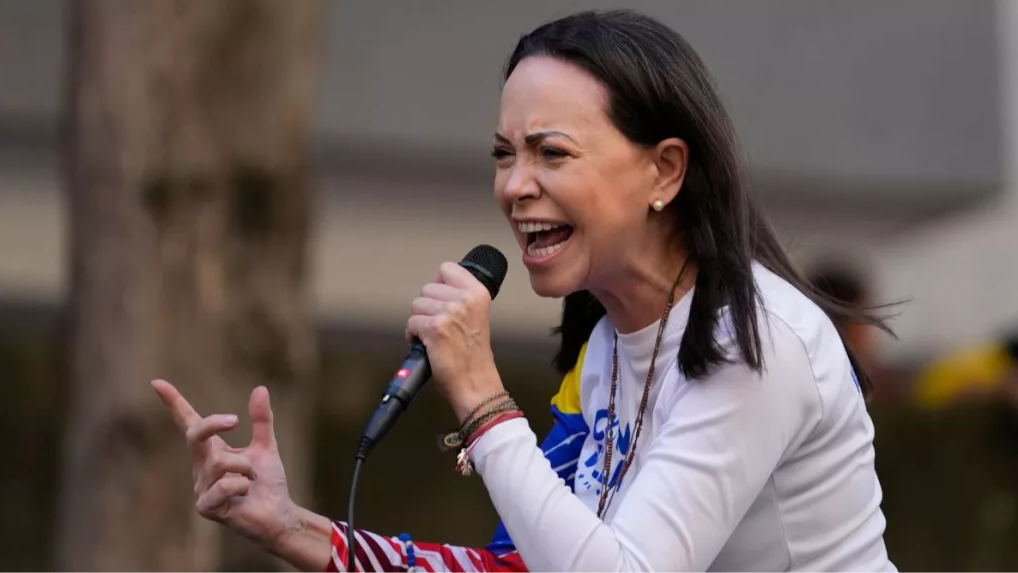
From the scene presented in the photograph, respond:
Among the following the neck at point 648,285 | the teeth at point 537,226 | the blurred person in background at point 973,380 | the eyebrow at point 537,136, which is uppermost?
the eyebrow at point 537,136

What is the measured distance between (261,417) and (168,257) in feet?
7.97

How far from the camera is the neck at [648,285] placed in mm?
2590

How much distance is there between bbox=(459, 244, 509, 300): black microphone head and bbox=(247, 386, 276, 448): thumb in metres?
0.40

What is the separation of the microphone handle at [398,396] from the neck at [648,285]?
1.24ft

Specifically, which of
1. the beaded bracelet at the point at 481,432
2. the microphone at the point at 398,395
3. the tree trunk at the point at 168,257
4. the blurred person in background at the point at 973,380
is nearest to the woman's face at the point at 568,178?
the microphone at the point at 398,395

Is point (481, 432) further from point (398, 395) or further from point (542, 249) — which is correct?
point (542, 249)

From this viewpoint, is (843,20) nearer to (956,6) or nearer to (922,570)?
(956,6)

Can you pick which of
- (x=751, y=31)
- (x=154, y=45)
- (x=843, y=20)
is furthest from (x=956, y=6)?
(x=154, y=45)

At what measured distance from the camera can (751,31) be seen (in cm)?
960

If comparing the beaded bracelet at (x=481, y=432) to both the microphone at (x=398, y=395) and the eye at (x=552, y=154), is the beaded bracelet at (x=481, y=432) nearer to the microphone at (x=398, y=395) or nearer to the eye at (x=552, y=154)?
the microphone at (x=398, y=395)

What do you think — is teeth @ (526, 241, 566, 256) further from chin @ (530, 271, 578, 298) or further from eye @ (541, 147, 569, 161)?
eye @ (541, 147, 569, 161)

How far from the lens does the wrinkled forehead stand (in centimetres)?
247

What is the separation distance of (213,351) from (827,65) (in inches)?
233

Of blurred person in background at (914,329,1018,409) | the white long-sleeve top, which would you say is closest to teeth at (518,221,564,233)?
the white long-sleeve top
